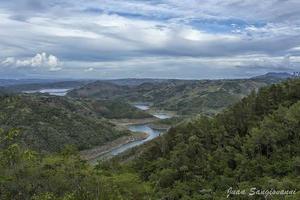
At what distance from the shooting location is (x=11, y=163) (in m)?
27.6

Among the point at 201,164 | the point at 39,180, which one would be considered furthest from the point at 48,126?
the point at 39,180

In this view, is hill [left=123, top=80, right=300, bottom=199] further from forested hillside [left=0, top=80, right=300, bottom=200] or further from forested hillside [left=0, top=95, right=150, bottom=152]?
forested hillside [left=0, top=95, right=150, bottom=152]

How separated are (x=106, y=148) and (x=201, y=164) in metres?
105

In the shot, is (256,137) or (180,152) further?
(180,152)

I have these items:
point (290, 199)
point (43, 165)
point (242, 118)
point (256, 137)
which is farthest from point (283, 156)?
point (43, 165)

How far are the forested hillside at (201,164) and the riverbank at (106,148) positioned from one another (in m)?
67.9

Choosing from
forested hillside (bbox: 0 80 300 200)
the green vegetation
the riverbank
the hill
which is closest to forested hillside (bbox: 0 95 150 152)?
the riverbank

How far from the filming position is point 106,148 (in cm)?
17412

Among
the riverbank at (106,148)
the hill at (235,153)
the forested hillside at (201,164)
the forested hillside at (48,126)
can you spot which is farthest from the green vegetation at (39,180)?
the forested hillside at (48,126)

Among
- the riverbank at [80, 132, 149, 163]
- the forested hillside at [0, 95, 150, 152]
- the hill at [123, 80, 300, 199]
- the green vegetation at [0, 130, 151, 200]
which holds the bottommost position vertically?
the riverbank at [80, 132, 149, 163]

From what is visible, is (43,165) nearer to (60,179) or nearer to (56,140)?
(60,179)

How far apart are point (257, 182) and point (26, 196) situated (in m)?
38.8

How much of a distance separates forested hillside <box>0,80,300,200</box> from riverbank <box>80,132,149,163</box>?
223 ft

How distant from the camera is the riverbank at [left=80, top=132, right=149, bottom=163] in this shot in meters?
156
